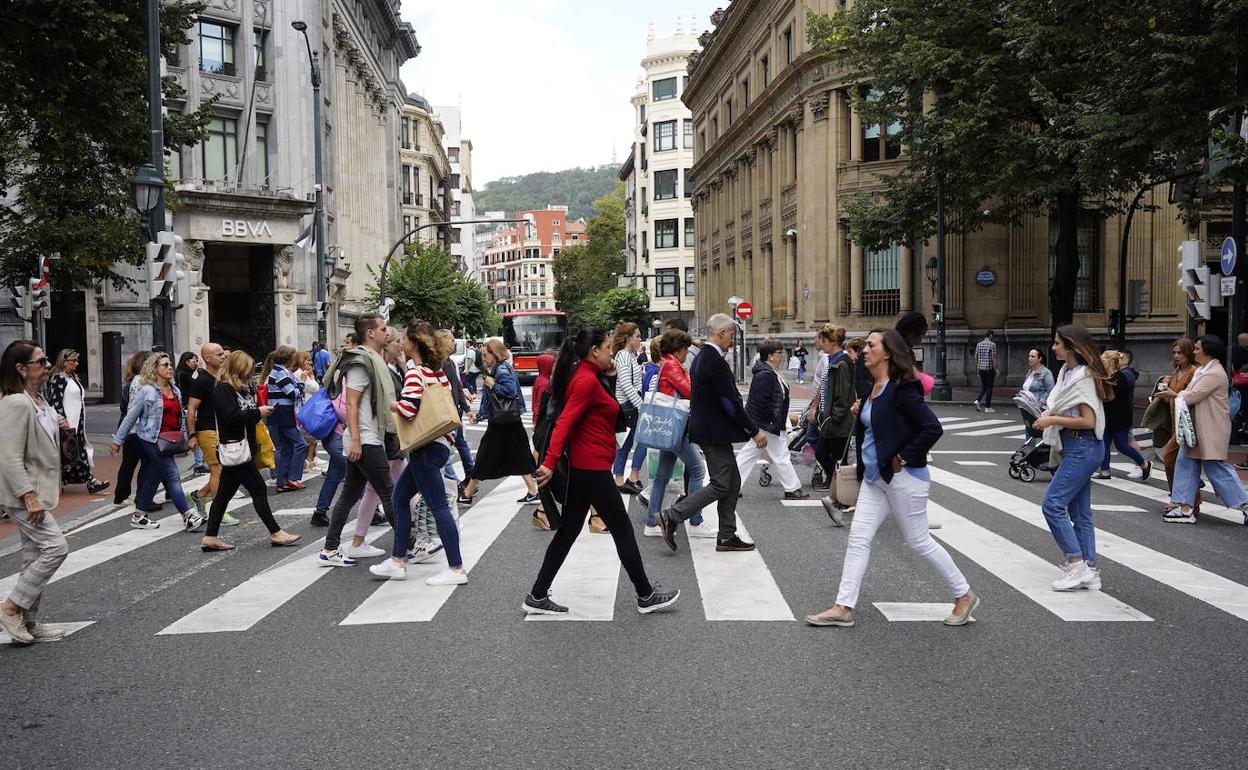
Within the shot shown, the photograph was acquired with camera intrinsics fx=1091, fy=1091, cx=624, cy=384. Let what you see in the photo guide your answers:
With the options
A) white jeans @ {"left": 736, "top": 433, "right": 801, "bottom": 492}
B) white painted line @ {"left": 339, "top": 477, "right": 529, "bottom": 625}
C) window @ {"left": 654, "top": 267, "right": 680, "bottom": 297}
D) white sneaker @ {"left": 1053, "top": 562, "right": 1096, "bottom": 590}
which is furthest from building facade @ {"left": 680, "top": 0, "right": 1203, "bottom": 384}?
window @ {"left": 654, "top": 267, "right": 680, "bottom": 297}

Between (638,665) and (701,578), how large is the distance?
2.28m

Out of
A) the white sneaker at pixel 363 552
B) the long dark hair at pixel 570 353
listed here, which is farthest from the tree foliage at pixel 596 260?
the long dark hair at pixel 570 353

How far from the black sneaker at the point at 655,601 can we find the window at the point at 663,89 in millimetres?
86040

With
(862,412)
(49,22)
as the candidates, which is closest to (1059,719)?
(862,412)

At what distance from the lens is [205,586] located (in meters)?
7.97

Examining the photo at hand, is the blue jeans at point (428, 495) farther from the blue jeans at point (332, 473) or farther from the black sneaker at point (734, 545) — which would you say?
the blue jeans at point (332, 473)

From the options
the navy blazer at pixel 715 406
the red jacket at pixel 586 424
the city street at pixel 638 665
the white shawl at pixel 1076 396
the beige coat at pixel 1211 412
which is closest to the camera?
the city street at pixel 638 665

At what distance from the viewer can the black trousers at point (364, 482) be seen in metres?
8.36

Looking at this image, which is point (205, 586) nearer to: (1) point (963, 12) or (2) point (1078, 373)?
(2) point (1078, 373)

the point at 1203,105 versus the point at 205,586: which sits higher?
the point at 1203,105

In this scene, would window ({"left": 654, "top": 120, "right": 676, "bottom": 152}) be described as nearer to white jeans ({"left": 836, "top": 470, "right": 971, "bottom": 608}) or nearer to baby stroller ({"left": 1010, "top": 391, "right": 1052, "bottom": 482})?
baby stroller ({"left": 1010, "top": 391, "right": 1052, "bottom": 482})

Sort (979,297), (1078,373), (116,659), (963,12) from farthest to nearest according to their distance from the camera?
(979,297) → (963,12) → (1078,373) → (116,659)

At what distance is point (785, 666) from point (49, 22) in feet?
43.8

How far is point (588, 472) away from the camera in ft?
22.3
